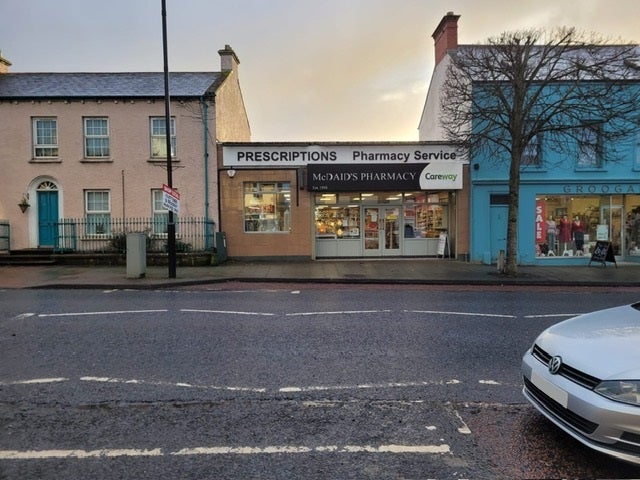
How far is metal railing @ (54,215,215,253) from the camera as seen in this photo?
60.5 feet

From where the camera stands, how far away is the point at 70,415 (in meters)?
4.25

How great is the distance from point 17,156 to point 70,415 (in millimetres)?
18094

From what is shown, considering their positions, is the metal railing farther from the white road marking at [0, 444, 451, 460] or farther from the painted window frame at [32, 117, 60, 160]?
the white road marking at [0, 444, 451, 460]

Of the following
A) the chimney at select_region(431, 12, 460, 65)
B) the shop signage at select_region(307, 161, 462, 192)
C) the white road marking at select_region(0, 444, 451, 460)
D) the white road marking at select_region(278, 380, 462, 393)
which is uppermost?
the chimney at select_region(431, 12, 460, 65)

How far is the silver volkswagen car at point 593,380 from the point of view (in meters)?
2.99

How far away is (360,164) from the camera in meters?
18.6

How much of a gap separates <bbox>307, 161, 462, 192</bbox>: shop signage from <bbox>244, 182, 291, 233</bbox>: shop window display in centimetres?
127

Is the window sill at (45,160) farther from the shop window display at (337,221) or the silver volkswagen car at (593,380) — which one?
the silver volkswagen car at (593,380)

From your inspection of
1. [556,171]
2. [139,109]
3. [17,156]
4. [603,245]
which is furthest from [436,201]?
[17,156]

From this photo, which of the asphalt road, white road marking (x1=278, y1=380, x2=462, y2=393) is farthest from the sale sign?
white road marking (x1=278, y1=380, x2=462, y2=393)

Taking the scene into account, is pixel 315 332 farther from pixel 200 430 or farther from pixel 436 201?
pixel 436 201

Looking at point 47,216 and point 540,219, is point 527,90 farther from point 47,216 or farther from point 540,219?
point 47,216

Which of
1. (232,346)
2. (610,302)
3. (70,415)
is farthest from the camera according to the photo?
(610,302)

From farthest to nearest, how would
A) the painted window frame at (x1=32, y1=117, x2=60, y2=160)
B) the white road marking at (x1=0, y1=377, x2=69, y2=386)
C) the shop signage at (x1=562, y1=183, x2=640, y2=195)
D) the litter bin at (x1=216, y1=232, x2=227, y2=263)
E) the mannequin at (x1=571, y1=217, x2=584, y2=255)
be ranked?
1. the mannequin at (x1=571, y1=217, x2=584, y2=255)
2. the painted window frame at (x1=32, y1=117, x2=60, y2=160)
3. the shop signage at (x1=562, y1=183, x2=640, y2=195)
4. the litter bin at (x1=216, y1=232, x2=227, y2=263)
5. the white road marking at (x1=0, y1=377, x2=69, y2=386)
